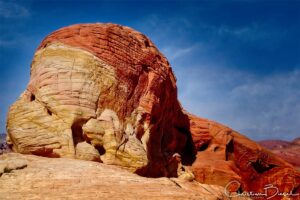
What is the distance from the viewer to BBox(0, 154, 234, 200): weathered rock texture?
8.06 meters

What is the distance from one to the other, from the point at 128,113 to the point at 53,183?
6914 mm

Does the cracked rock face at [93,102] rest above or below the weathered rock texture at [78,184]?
above

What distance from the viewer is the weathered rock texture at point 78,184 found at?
8062mm

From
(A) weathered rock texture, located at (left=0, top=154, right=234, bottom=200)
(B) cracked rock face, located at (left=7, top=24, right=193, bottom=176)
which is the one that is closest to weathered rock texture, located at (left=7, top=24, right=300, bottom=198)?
(B) cracked rock face, located at (left=7, top=24, right=193, bottom=176)

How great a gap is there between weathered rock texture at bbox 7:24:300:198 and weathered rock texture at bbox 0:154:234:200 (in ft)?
7.95

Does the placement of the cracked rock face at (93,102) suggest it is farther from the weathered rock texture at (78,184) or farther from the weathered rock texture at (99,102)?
the weathered rock texture at (78,184)

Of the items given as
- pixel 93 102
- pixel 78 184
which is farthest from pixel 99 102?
pixel 78 184

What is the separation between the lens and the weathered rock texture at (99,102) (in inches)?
503

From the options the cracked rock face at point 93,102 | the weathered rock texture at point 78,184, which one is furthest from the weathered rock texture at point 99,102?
the weathered rock texture at point 78,184

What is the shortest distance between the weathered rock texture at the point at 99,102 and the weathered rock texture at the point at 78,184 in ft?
7.95

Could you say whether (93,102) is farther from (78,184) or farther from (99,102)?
(78,184)

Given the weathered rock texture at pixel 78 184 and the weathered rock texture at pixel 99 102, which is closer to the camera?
the weathered rock texture at pixel 78 184

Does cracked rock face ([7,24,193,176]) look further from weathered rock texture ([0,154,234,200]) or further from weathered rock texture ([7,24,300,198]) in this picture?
weathered rock texture ([0,154,234,200])

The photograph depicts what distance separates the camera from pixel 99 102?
549 inches
